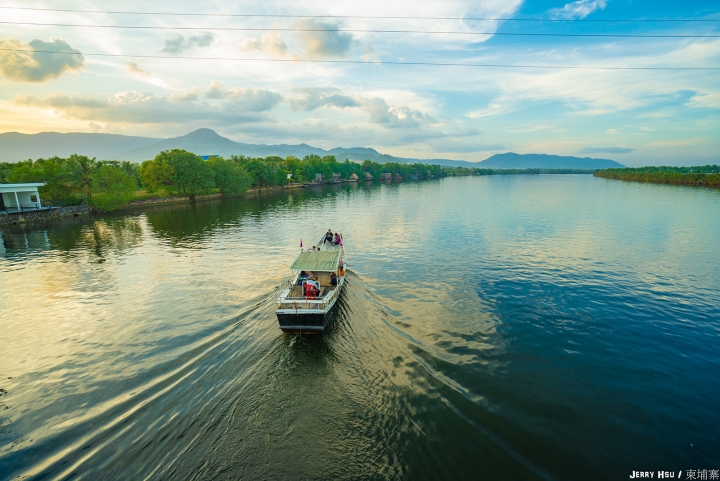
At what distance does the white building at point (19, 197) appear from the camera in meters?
66.9

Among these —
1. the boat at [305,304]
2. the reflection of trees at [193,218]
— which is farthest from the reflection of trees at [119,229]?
the boat at [305,304]

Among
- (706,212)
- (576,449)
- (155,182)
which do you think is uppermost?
(155,182)

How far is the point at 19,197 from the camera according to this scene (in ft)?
240

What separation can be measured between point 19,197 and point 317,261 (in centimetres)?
9031

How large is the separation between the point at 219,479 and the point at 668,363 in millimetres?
22967

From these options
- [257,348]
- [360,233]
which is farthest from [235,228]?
[257,348]

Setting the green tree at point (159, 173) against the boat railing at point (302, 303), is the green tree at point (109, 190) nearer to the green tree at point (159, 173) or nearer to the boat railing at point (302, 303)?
the green tree at point (159, 173)

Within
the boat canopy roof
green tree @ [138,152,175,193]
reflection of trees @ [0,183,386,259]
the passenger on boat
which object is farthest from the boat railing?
green tree @ [138,152,175,193]

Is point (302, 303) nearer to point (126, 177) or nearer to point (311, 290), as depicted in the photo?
point (311, 290)

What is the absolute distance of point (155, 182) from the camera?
319 feet

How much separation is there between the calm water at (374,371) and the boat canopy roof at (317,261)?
3.38 m

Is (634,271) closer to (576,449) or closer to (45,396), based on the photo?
(576,449)

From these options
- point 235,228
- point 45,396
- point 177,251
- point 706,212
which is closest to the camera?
point 45,396

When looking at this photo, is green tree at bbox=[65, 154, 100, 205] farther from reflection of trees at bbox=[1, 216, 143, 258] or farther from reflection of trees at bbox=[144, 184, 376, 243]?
reflection of trees at bbox=[1, 216, 143, 258]
